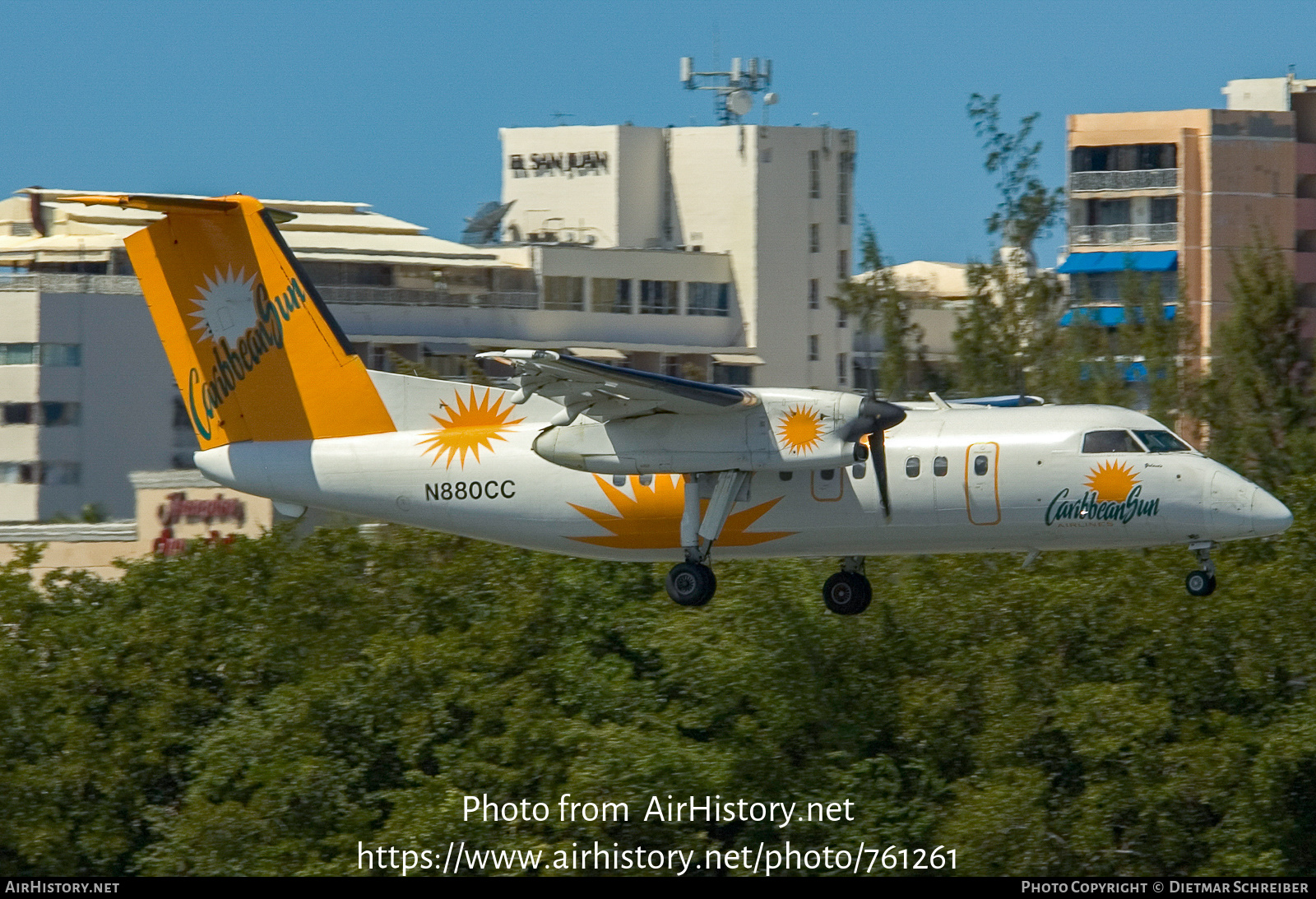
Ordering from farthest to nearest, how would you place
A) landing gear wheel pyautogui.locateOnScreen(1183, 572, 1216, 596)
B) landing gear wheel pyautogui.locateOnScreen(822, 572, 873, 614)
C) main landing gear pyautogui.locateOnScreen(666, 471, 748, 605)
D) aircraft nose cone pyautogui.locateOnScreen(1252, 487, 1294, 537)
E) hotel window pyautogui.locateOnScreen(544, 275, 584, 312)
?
hotel window pyautogui.locateOnScreen(544, 275, 584, 312), landing gear wheel pyautogui.locateOnScreen(822, 572, 873, 614), main landing gear pyautogui.locateOnScreen(666, 471, 748, 605), landing gear wheel pyautogui.locateOnScreen(1183, 572, 1216, 596), aircraft nose cone pyautogui.locateOnScreen(1252, 487, 1294, 537)

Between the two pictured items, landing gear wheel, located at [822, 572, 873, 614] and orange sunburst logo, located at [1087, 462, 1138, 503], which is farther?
landing gear wheel, located at [822, 572, 873, 614]

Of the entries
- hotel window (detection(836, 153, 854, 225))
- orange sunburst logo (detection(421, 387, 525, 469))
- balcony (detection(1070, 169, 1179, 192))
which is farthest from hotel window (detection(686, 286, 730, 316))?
Answer: orange sunburst logo (detection(421, 387, 525, 469))

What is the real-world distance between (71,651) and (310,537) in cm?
499

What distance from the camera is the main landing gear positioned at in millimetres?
20625

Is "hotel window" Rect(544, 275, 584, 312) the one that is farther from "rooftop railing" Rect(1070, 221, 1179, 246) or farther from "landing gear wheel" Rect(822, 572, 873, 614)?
"landing gear wheel" Rect(822, 572, 873, 614)

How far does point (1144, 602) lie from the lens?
33.3m

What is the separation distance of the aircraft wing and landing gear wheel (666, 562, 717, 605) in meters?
1.81

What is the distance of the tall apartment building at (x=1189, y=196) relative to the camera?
57625 millimetres

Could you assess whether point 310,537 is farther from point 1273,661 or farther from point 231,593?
point 1273,661

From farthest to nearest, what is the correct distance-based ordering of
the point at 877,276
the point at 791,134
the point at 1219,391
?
the point at 791,134, the point at 877,276, the point at 1219,391

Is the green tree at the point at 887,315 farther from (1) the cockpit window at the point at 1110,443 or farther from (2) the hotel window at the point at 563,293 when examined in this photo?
(1) the cockpit window at the point at 1110,443

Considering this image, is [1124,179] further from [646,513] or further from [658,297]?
[646,513]

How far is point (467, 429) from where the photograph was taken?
22.1m

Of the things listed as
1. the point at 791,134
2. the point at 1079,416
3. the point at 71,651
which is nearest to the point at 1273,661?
the point at 1079,416
